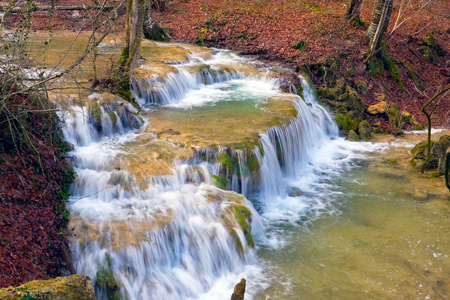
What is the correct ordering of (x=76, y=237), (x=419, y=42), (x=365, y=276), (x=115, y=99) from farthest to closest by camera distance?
(x=419, y=42) → (x=115, y=99) → (x=365, y=276) → (x=76, y=237)

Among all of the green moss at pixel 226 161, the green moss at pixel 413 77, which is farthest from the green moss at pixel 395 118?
the green moss at pixel 226 161

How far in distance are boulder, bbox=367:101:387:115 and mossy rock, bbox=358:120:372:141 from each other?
3.79 feet

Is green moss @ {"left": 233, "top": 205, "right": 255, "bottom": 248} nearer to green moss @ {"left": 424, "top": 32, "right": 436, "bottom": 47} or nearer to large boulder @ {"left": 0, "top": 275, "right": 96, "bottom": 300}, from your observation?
large boulder @ {"left": 0, "top": 275, "right": 96, "bottom": 300}

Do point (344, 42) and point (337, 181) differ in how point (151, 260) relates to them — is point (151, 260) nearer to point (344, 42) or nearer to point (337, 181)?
point (337, 181)

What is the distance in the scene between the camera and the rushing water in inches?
301

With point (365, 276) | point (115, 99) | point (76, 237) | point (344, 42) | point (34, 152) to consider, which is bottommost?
point (365, 276)

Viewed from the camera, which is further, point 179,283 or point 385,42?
point 385,42

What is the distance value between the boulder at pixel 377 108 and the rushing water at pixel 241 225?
11.4ft

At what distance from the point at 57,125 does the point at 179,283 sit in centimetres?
475

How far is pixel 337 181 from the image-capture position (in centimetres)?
1220

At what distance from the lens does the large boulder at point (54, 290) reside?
182 inches

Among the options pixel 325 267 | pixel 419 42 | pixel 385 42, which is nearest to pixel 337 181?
pixel 325 267

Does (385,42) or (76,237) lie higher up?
(385,42)

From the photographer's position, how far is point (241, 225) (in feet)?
28.7
